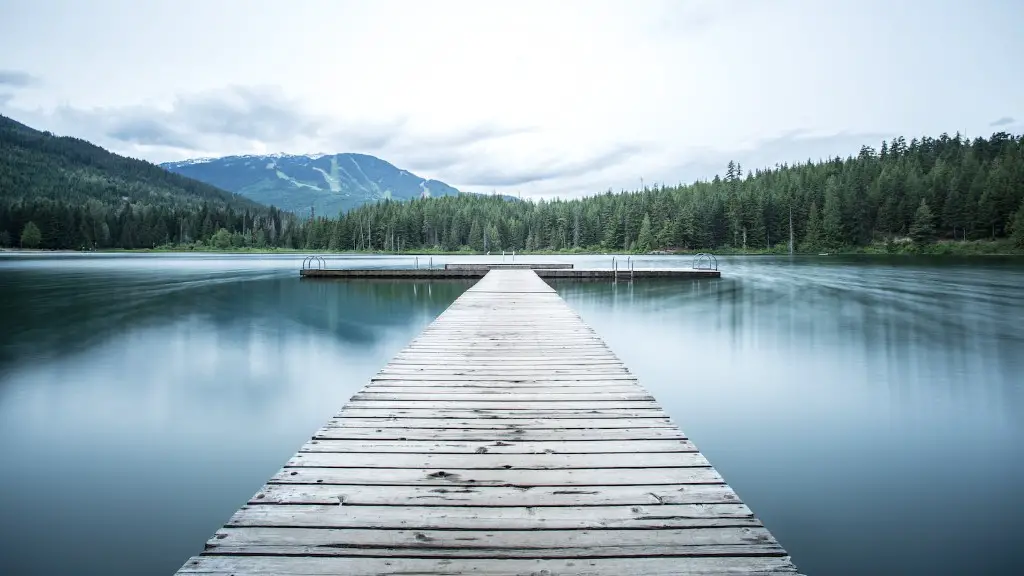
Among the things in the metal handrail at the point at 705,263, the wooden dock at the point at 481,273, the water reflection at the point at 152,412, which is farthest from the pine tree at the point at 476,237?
the water reflection at the point at 152,412

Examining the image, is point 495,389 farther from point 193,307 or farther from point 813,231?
point 813,231

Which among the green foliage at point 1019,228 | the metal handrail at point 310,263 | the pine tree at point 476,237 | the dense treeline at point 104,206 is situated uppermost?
the dense treeline at point 104,206

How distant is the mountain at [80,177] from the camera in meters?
117

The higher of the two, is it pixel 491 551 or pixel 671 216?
pixel 671 216

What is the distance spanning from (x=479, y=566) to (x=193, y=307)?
59.0ft

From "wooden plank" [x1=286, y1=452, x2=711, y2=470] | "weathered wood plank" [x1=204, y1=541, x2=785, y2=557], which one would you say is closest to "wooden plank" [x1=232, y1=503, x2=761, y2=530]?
"weathered wood plank" [x1=204, y1=541, x2=785, y2=557]

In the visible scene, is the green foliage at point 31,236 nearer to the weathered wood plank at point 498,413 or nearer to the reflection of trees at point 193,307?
the reflection of trees at point 193,307

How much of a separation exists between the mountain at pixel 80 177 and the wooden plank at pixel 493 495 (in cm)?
13905

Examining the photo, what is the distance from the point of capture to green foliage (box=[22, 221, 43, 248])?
256ft

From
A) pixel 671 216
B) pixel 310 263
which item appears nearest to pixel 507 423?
pixel 310 263

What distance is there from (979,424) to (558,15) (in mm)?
28125

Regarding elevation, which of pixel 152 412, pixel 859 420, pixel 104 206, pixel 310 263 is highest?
pixel 104 206

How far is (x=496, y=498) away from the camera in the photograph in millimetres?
2469

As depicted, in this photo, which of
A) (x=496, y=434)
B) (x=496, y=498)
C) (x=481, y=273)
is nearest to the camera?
(x=496, y=498)
